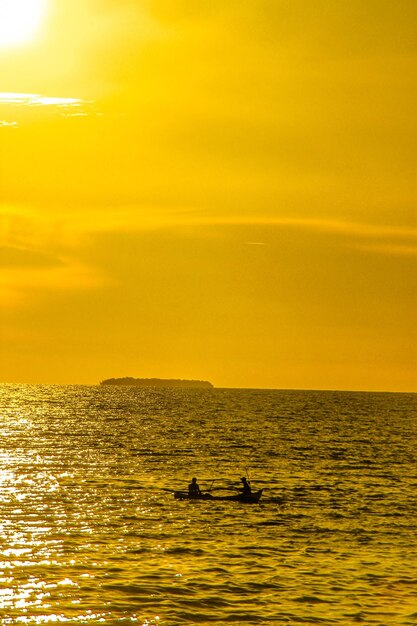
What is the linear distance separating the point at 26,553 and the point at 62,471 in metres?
35.5

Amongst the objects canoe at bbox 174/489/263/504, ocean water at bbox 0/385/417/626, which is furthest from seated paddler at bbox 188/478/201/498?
ocean water at bbox 0/385/417/626

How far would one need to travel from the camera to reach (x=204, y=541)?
45750 millimetres

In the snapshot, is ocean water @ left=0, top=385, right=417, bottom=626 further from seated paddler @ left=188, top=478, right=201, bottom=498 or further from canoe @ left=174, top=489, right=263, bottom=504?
seated paddler @ left=188, top=478, right=201, bottom=498

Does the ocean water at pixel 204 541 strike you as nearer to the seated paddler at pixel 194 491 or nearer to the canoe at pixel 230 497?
the canoe at pixel 230 497

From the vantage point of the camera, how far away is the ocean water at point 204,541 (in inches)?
1315

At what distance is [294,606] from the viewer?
33.8 metres

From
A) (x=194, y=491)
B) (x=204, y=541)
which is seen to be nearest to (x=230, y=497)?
(x=194, y=491)

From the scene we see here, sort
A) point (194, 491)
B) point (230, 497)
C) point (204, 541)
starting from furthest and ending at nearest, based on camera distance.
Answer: point (230, 497), point (194, 491), point (204, 541)

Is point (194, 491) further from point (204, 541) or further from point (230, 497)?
point (204, 541)

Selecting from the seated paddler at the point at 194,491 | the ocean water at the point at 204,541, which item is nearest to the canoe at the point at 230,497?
the seated paddler at the point at 194,491

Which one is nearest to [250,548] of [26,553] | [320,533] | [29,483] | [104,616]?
[320,533]

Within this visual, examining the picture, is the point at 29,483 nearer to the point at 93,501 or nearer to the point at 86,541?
the point at 93,501

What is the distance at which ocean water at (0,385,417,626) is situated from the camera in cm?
3341

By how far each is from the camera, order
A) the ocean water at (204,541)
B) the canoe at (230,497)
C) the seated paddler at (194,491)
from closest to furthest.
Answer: the ocean water at (204,541) < the canoe at (230,497) < the seated paddler at (194,491)
